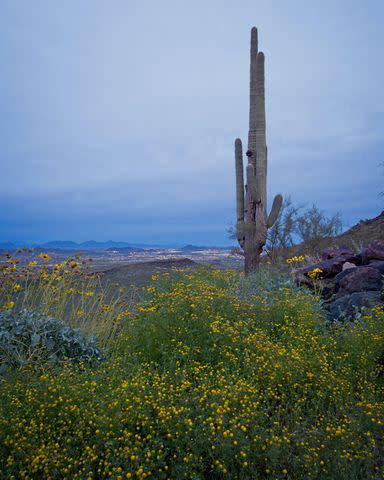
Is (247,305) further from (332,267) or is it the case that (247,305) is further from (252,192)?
(252,192)

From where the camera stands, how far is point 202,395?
146 inches

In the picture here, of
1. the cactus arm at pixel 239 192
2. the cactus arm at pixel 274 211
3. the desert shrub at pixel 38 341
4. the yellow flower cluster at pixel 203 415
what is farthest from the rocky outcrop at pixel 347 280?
the desert shrub at pixel 38 341

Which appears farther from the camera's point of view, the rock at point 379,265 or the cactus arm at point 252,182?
the cactus arm at point 252,182

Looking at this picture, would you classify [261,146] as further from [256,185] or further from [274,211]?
[274,211]

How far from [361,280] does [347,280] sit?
0.32 metres

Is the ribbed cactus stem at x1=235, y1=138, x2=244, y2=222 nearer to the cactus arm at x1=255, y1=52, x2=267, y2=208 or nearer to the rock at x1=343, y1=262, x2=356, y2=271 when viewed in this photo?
the cactus arm at x1=255, y1=52, x2=267, y2=208

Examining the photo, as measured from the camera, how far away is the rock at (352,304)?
703 cm

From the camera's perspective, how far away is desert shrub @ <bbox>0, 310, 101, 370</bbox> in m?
4.94

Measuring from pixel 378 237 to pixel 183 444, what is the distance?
19.1 m

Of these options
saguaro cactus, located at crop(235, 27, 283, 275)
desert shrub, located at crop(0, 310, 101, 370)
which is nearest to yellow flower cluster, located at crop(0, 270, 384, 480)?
desert shrub, located at crop(0, 310, 101, 370)

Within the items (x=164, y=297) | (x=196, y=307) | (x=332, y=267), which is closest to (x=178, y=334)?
(x=196, y=307)

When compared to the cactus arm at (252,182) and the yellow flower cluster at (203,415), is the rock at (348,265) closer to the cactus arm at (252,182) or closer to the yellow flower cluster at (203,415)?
the cactus arm at (252,182)

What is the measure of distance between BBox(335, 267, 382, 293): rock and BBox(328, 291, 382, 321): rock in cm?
81

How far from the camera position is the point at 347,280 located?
8688mm
